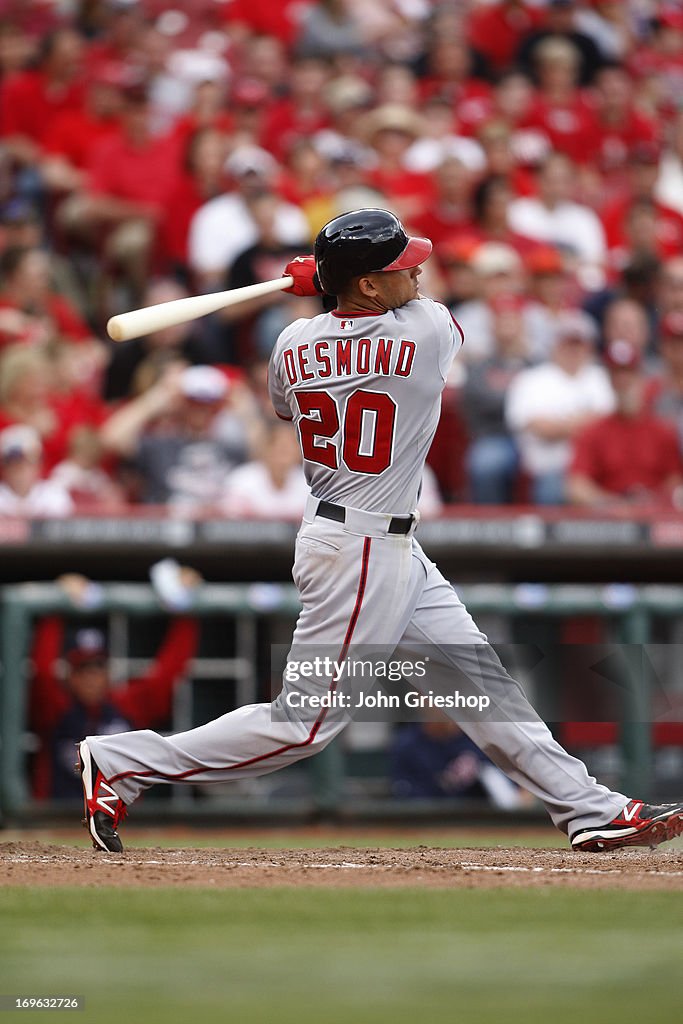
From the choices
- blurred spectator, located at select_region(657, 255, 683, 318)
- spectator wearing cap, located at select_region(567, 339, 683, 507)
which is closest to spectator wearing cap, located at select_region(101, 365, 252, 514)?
spectator wearing cap, located at select_region(567, 339, 683, 507)

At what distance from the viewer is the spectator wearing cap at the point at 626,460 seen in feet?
28.9

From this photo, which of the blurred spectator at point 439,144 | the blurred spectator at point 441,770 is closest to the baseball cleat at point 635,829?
the blurred spectator at point 441,770

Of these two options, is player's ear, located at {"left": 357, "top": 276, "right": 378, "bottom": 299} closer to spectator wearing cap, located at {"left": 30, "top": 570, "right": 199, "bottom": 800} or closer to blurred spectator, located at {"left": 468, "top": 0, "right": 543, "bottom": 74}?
spectator wearing cap, located at {"left": 30, "top": 570, "right": 199, "bottom": 800}

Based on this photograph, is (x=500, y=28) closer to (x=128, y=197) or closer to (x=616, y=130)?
(x=616, y=130)

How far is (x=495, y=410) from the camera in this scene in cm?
901

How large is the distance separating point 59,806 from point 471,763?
1831 mm

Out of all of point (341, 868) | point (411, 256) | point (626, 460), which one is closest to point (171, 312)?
point (411, 256)

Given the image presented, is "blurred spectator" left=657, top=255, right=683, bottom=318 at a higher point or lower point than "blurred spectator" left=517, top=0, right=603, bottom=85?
lower

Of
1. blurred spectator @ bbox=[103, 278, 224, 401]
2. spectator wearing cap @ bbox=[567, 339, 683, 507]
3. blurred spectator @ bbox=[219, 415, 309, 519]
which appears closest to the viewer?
blurred spectator @ bbox=[219, 415, 309, 519]

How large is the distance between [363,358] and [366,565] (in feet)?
1.80

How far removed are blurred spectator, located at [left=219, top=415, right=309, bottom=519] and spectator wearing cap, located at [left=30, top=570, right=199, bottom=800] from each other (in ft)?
2.16

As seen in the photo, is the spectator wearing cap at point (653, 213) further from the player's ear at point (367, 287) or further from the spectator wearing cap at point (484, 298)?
the player's ear at point (367, 287)

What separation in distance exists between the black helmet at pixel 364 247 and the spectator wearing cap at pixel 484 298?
184 inches

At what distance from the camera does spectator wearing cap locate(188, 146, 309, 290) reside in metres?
9.95
